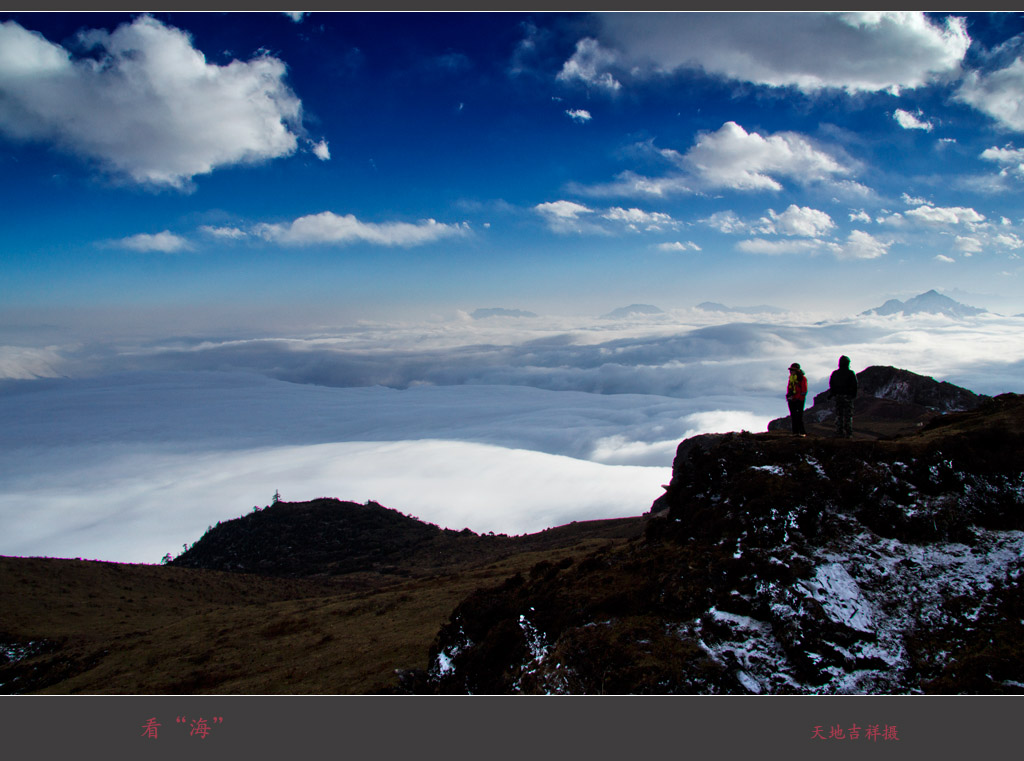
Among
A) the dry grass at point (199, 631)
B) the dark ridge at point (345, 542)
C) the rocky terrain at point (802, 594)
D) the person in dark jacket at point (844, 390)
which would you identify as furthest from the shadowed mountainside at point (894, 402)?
the rocky terrain at point (802, 594)

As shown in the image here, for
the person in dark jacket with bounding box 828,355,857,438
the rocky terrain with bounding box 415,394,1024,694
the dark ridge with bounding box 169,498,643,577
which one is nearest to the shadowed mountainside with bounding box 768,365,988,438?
the dark ridge with bounding box 169,498,643,577

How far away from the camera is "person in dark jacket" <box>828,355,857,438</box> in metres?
15.0

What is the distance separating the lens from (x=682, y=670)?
7977 millimetres

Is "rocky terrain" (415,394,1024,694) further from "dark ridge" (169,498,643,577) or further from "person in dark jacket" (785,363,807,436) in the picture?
"dark ridge" (169,498,643,577)

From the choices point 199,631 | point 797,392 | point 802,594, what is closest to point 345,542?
point 199,631

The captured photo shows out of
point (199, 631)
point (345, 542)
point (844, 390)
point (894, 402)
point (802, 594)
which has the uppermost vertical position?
point (844, 390)

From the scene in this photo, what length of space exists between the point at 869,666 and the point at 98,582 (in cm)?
4046

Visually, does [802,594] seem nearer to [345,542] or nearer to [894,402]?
[894,402]

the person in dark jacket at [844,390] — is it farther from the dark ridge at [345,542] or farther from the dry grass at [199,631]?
the dark ridge at [345,542]

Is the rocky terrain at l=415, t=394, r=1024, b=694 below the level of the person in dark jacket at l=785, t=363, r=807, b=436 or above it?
below

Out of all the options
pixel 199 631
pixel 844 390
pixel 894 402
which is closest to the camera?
pixel 844 390

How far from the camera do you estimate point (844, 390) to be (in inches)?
594

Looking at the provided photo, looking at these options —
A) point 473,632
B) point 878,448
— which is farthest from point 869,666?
point 473,632
